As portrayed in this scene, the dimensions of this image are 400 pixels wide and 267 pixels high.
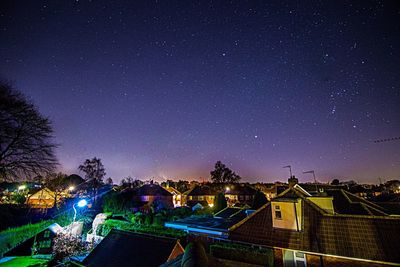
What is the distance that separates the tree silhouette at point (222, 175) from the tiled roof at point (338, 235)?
240ft

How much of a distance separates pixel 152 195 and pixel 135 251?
44463 mm

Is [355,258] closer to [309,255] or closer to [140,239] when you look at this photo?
[309,255]

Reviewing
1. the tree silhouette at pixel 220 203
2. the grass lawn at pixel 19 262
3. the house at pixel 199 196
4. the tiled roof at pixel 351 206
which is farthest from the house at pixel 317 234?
the house at pixel 199 196

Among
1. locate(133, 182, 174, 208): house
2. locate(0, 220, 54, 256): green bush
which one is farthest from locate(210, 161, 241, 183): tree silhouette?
locate(0, 220, 54, 256): green bush

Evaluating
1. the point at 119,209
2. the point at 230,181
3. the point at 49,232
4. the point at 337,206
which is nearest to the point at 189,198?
the point at 230,181

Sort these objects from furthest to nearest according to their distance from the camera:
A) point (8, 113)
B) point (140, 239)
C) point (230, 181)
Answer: point (230, 181) < point (8, 113) < point (140, 239)

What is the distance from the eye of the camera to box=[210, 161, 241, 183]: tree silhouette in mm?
87188

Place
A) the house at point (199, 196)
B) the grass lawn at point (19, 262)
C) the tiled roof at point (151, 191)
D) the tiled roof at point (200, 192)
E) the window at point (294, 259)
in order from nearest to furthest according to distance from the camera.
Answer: the window at point (294, 259) < the grass lawn at point (19, 262) < the tiled roof at point (151, 191) < the house at point (199, 196) < the tiled roof at point (200, 192)

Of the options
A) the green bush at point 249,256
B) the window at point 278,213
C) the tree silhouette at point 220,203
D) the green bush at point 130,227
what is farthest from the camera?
the tree silhouette at point 220,203

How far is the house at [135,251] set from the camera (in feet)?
35.7

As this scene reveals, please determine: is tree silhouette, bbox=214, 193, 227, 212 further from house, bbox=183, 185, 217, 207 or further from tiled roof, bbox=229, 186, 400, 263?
house, bbox=183, 185, 217, 207

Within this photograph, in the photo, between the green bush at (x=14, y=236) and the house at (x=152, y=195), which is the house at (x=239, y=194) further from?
the green bush at (x=14, y=236)

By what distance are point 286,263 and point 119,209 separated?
105 ft

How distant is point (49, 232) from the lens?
23.2m
